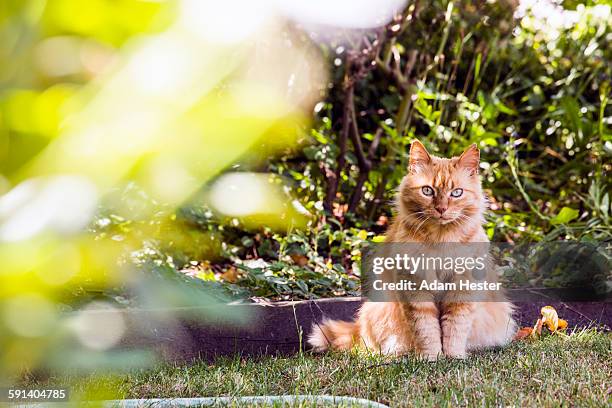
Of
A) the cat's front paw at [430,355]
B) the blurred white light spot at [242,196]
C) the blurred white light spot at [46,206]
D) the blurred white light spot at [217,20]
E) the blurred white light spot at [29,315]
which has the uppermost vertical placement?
the blurred white light spot at [217,20]

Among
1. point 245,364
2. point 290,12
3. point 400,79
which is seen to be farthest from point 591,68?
point 290,12

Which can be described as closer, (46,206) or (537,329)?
(46,206)

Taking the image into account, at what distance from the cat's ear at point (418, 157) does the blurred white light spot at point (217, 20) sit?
213 centimetres

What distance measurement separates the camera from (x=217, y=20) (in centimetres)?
25

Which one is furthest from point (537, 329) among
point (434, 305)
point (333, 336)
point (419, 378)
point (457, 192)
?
point (419, 378)

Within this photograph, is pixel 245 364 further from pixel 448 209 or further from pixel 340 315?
pixel 448 209

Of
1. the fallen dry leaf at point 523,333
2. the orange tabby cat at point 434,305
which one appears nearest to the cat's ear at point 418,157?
the orange tabby cat at point 434,305

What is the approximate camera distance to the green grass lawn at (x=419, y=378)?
168cm

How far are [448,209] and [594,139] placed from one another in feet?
5.49

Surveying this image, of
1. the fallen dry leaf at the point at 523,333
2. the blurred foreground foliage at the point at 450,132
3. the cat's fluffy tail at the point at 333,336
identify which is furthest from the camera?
the blurred foreground foliage at the point at 450,132

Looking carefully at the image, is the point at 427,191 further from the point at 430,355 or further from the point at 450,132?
the point at 450,132

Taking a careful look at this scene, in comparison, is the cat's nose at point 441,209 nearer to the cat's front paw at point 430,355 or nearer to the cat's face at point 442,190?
the cat's face at point 442,190

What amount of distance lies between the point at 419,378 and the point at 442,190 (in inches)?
26.8

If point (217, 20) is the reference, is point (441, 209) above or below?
below
